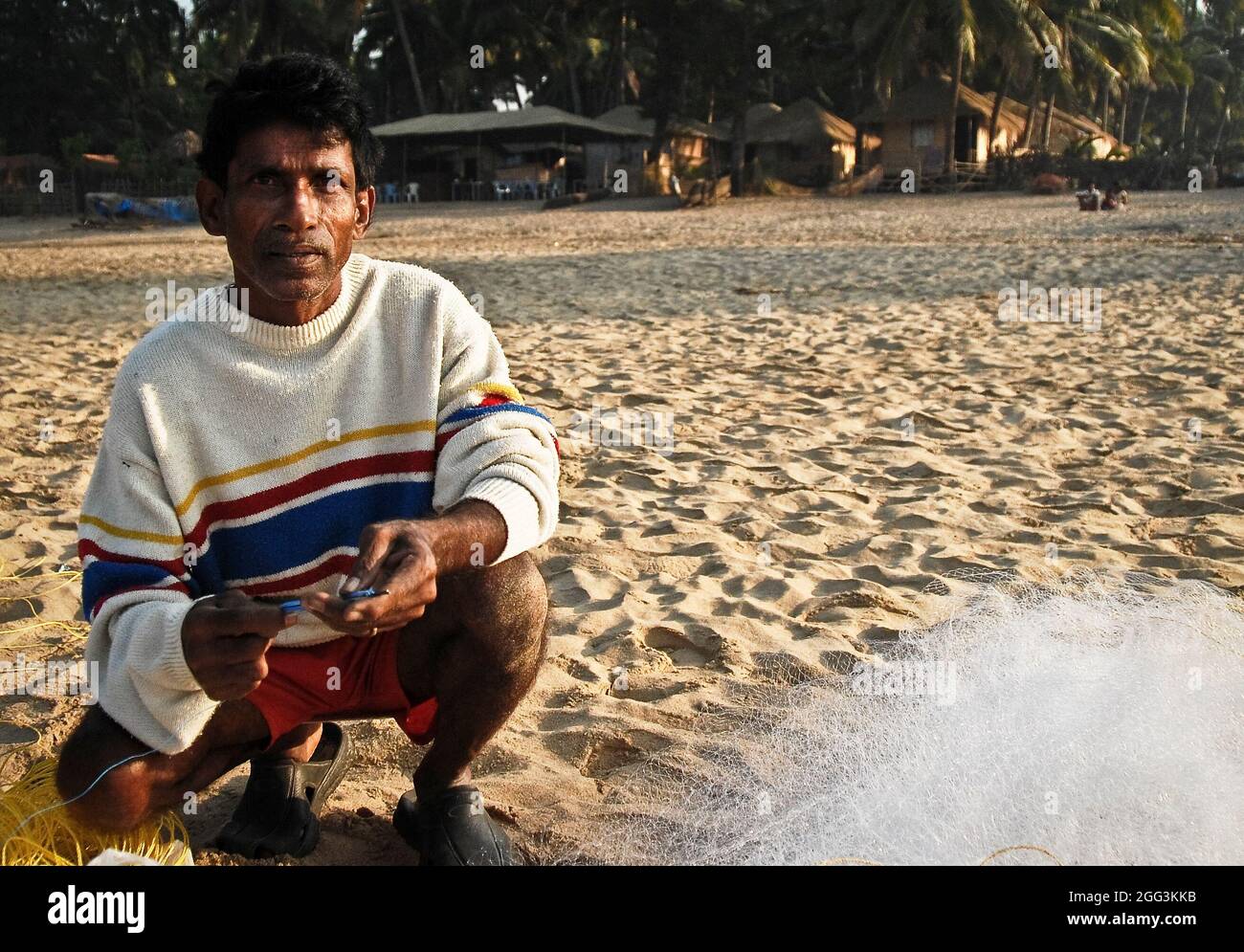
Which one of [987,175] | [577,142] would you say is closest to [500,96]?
[577,142]

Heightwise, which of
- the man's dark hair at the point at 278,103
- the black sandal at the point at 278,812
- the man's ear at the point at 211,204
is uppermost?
the man's dark hair at the point at 278,103

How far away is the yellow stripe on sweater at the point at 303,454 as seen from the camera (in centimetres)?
174

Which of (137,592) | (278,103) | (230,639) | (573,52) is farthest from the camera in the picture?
(573,52)

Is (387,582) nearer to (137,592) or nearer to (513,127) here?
(137,592)

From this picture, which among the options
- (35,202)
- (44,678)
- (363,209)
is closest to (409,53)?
(35,202)

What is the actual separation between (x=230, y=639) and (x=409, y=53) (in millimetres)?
34450

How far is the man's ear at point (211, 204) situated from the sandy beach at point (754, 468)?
1.08 metres

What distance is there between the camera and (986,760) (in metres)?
1.90

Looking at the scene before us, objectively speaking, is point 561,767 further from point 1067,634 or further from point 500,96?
point 500,96

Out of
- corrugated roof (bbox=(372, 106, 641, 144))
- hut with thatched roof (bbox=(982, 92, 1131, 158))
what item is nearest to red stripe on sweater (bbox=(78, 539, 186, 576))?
corrugated roof (bbox=(372, 106, 641, 144))

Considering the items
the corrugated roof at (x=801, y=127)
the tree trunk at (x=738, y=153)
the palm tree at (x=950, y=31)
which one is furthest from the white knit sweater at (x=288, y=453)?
the corrugated roof at (x=801, y=127)

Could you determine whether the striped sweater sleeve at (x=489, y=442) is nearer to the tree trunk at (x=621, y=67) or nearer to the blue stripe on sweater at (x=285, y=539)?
the blue stripe on sweater at (x=285, y=539)

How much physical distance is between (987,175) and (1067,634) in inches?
1068
